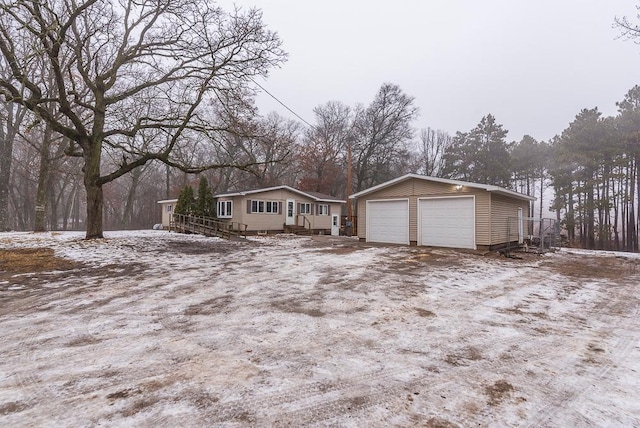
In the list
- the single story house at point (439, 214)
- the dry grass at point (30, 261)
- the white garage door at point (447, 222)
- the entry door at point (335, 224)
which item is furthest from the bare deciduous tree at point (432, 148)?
the dry grass at point (30, 261)

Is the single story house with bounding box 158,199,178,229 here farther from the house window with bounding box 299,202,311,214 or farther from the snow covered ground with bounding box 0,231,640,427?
the snow covered ground with bounding box 0,231,640,427

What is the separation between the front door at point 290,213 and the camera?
2203cm

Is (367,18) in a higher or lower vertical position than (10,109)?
higher

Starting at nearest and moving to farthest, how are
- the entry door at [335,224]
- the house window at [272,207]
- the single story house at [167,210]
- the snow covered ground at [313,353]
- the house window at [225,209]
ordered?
the snow covered ground at [313,353], the house window at [225,209], the house window at [272,207], the entry door at [335,224], the single story house at [167,210]

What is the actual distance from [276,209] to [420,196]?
11.1 m

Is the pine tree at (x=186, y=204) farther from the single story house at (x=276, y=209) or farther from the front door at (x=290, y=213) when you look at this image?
the front door at (x=290, y=213)

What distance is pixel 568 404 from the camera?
220 cm

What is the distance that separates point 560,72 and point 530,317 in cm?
3065

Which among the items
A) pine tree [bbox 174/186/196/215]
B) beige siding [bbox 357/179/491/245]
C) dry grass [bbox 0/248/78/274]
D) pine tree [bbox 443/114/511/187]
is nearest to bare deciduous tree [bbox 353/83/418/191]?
pine tree [bbox 443/114/511/187]

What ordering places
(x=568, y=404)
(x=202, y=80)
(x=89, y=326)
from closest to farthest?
(x=568, y=404), (x=89, y=326), (x=202, y=80)

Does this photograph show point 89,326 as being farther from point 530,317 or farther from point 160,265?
point 530,317

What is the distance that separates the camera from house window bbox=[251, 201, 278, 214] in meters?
20.1

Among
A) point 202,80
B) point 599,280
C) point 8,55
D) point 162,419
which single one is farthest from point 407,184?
point 8,55

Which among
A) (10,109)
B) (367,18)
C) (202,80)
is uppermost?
(367,18)
